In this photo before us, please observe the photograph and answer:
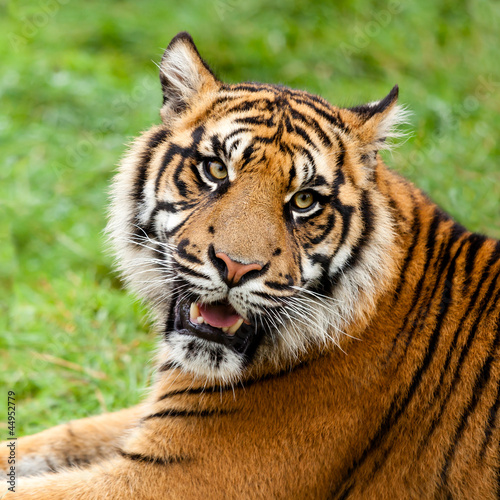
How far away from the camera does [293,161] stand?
8.52 ft

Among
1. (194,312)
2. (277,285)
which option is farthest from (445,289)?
(194,312)

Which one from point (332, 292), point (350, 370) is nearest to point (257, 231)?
point (332, 292)

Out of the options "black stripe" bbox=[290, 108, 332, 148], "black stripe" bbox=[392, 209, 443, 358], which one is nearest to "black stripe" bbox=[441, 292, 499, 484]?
"black stripe" bbox=[392, 209, 443, 358]

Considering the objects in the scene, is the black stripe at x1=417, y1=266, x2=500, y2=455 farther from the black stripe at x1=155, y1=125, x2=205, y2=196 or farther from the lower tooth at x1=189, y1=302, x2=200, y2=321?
the black stripe at x1=155, y1=125, x2=205, y2=196

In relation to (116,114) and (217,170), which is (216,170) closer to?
(217,170)

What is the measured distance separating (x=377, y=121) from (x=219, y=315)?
41.6 inches

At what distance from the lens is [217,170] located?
2654mm

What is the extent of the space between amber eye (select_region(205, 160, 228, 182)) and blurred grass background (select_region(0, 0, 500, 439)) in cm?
115

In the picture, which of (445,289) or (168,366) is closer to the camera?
(445,289)

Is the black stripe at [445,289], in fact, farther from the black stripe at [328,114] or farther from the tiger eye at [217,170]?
the tiger eye at [217,170]

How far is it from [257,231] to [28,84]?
16.8ft

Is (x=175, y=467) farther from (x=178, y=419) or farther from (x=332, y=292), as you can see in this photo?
(x=332, y=292)

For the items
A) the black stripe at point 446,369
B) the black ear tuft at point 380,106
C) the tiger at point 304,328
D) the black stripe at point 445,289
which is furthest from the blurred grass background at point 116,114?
the black stripe at point 446,369

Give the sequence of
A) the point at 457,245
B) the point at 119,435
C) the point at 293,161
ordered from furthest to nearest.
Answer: the point at 119,435, the point at 457,245, the point at 293,161
